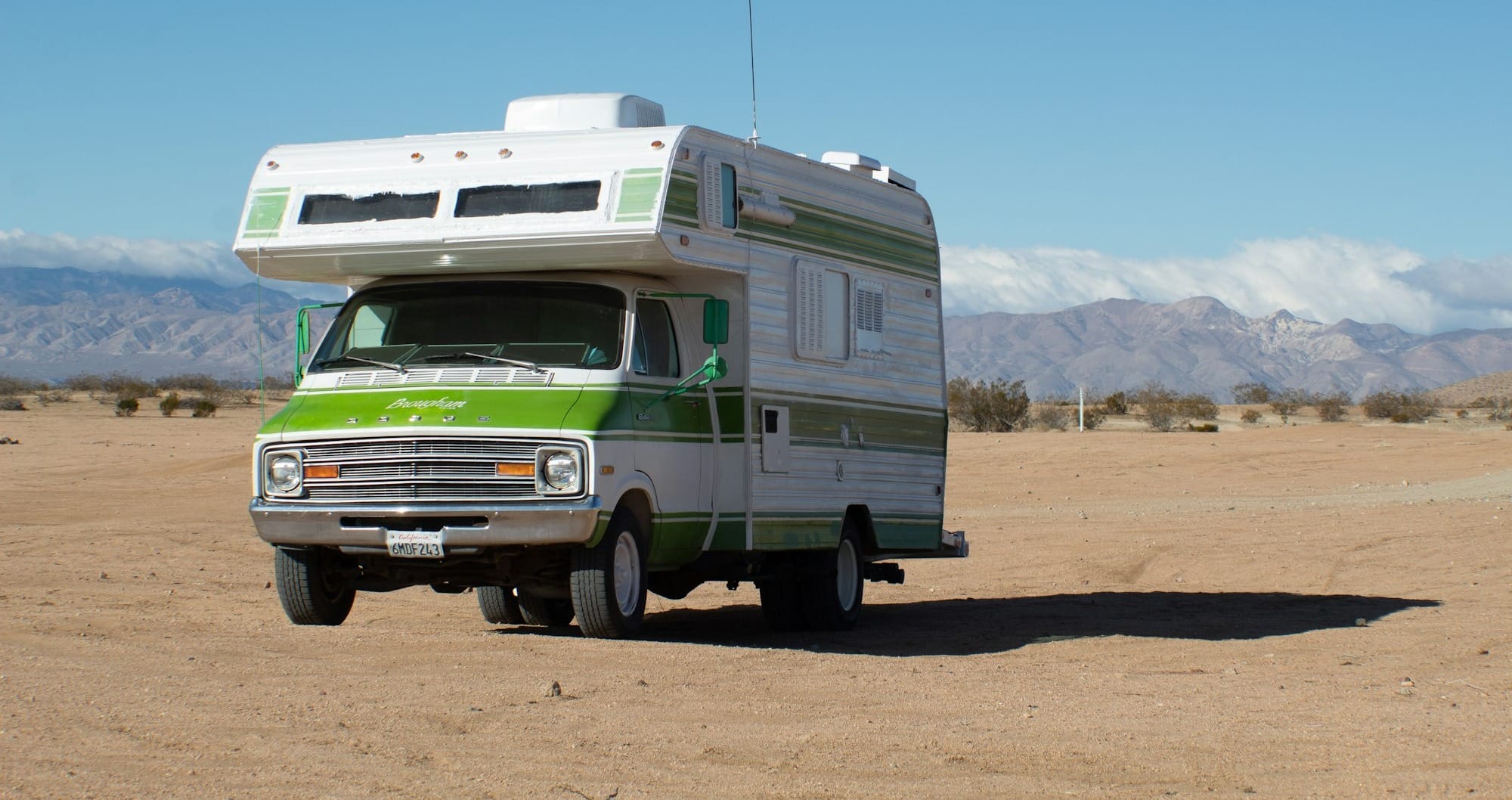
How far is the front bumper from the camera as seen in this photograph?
33.8 feet

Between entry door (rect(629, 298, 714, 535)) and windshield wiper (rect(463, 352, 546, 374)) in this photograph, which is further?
entry door (rect(629, 298, 714, 535))

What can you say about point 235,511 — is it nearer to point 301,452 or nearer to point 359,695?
point 301,452

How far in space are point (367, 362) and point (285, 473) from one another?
90cm

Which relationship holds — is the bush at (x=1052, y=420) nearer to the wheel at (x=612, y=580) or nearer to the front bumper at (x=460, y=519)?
the wheel at (x=612, y=580)

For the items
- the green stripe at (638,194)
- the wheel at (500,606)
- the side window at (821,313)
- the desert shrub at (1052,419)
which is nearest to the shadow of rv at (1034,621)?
the wheel at (500,606)

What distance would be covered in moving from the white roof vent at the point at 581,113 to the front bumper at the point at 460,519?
119 inches

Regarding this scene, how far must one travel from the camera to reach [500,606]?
1377 centimetres

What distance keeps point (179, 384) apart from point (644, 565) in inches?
3032

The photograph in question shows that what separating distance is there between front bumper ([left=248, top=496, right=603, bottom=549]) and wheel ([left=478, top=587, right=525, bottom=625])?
10.2ft

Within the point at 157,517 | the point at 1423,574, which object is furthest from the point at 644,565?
the point at 157,517

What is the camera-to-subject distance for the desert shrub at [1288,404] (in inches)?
2591

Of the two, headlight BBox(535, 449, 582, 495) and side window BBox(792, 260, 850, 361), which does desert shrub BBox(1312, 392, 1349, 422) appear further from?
headlight BBox(535, 449, 582, 495)

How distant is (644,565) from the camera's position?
1112 centimetres

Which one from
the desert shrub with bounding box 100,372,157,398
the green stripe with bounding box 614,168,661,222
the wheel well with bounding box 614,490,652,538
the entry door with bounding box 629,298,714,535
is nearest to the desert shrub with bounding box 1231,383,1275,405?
the desert shrub with bounding box 100,372,157,398
